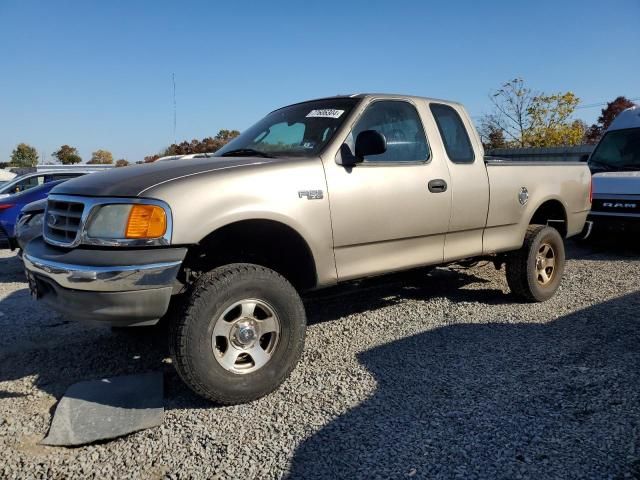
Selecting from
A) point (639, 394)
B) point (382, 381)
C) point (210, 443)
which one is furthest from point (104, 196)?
point (639, 394)

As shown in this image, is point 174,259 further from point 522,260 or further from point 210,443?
point 522,260

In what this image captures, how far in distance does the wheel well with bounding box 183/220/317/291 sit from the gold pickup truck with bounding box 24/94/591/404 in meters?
0.01

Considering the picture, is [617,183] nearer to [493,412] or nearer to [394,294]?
[394,294]

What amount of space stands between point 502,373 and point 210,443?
2.02 m

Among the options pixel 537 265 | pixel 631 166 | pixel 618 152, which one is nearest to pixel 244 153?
pixel 537 265

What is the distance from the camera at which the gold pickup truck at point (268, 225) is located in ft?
9.53

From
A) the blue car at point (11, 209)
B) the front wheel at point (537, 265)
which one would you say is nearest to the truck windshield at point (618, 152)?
the front wheel at point (537, 265)

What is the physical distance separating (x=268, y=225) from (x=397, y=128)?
5.10 feet

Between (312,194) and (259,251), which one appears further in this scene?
(259,251)

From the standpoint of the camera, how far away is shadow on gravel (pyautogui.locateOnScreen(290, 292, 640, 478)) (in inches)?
98.5

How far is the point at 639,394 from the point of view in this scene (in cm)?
315

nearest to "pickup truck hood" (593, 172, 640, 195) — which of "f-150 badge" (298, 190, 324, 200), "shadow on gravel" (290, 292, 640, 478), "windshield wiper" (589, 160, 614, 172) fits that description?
"windshield wiper" (589, 160, 614, 172)

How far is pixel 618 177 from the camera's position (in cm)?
819

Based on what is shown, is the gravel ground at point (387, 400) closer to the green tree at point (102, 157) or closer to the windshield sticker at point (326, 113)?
the windshield sticker at point (326, 113)
